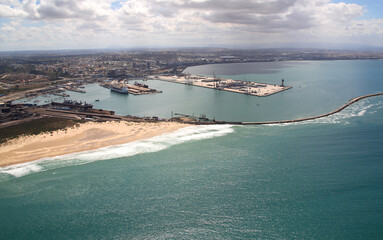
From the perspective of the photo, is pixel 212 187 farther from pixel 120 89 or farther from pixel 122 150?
pixel 120 89

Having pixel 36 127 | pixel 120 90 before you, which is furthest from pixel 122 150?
pixel 120 90

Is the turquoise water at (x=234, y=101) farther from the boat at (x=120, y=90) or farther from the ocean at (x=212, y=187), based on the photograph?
the ocean at (x=212, y=187)

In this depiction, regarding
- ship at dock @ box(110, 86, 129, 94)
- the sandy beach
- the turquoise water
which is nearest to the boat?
ship at dock @ box(110, 86, 129, 94)

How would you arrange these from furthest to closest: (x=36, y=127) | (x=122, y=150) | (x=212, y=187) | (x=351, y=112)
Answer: (x=351, y=112), (x=36, y=127), (x=122, y=150), (x=212, y=187)

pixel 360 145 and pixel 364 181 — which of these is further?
pixel 360 145

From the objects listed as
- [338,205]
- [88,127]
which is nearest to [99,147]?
[88,127]

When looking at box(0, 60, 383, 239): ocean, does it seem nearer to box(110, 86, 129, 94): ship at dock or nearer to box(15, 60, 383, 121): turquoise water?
box(15, 60, 383, 121): turquoise water

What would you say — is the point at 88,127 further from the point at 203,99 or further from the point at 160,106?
the point at 203,99
